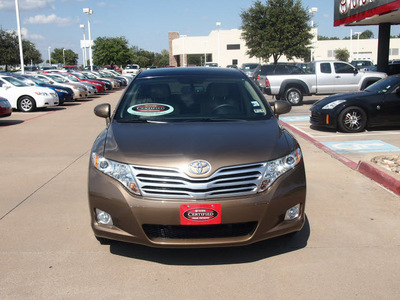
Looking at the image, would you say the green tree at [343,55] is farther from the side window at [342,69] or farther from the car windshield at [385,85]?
the car windshield at [385,85]

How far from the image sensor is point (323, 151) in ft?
29.7

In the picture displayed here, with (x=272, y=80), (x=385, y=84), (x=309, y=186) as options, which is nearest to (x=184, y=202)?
(x=309, y=186)

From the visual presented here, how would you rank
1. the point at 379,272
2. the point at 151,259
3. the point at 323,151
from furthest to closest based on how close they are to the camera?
the point at 323,151 < the point at 151,259 < the point at 379,272

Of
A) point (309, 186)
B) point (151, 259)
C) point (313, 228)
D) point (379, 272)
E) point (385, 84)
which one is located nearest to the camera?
point (379, 272)

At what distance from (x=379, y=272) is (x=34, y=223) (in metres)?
3.68

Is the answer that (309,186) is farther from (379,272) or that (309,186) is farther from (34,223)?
(34,223)

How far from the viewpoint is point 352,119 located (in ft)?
35.1

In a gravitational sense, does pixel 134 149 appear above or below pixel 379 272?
above

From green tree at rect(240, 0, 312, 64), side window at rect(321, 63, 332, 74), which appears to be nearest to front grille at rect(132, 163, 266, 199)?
side window at rect(321, 63, 332, 74)

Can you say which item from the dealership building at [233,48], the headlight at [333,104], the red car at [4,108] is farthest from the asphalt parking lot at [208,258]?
the dealership building at [233,48]

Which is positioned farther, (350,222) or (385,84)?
(385,84)

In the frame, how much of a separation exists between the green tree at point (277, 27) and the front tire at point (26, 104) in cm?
2073

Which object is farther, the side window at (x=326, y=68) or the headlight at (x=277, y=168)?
the side window at (x=326, y=68)

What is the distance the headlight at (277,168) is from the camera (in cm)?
361
